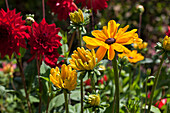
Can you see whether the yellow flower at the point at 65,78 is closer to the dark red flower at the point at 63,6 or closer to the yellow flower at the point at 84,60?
the yellow flower at the point at 84,60

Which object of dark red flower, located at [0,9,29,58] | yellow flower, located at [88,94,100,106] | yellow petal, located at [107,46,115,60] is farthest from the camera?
dark red flower, located at [0,9,29,58]

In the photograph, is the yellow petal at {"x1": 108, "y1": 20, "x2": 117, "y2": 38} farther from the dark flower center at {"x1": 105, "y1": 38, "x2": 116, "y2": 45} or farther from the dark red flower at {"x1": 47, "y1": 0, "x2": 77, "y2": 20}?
the dark red flower at {"x1": 47, "y1": 0, "x2": 77, "y2": 20}

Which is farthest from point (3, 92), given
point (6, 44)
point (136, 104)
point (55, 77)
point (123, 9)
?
point (123, 9)

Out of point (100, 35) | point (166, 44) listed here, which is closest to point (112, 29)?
point (100, 35)

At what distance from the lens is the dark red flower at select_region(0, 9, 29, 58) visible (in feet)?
2.66

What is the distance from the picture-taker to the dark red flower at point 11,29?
2.66ft

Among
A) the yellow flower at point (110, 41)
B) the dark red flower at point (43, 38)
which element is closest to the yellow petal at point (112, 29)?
the yellow flower at point (110, 41)

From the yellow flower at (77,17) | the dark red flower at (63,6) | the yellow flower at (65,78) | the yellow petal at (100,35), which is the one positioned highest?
the dark red flower at (63,6)

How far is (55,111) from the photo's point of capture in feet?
3.60

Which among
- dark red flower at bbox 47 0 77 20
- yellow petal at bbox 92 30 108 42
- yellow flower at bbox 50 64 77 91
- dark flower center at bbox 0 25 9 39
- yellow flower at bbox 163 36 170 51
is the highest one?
dark red flower at bbox 47 0 77 20

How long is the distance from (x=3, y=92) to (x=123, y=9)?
1.80m

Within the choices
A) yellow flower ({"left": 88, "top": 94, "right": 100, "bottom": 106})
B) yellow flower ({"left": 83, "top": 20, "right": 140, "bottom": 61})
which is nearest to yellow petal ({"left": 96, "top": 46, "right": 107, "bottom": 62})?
yellow flower ({"left": 83, "top": 20, "right": 140, "bottom": 61})

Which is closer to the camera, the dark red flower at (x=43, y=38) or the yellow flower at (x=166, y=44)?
the yellow flower at (x=166, y=44)

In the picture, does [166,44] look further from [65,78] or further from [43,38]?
[43,38]
